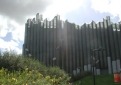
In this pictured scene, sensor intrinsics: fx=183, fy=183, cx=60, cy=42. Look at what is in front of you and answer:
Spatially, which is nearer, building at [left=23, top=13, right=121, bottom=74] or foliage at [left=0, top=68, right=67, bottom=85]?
foliage at [left=0, top=68, right=67, bottom=85]

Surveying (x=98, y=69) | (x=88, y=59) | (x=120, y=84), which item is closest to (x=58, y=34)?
(x=88, y=59)

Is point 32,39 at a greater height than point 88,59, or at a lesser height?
greater

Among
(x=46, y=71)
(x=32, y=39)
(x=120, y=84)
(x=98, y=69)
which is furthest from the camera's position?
(x=32, y=39)

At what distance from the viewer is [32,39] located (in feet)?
208

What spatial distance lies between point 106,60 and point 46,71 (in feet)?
134

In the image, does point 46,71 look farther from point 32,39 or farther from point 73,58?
point 32,39

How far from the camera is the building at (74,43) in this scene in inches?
2199

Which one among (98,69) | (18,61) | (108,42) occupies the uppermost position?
(108,42)

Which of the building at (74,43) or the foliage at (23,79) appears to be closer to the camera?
the foliage at (23,79)

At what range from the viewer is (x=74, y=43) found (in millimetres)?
59531

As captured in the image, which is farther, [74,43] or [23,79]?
[74,43]

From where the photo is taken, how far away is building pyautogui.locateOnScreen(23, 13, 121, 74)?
55844 mm

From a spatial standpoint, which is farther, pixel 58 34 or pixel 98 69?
pixel 58 34

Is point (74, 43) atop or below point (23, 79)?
atop
